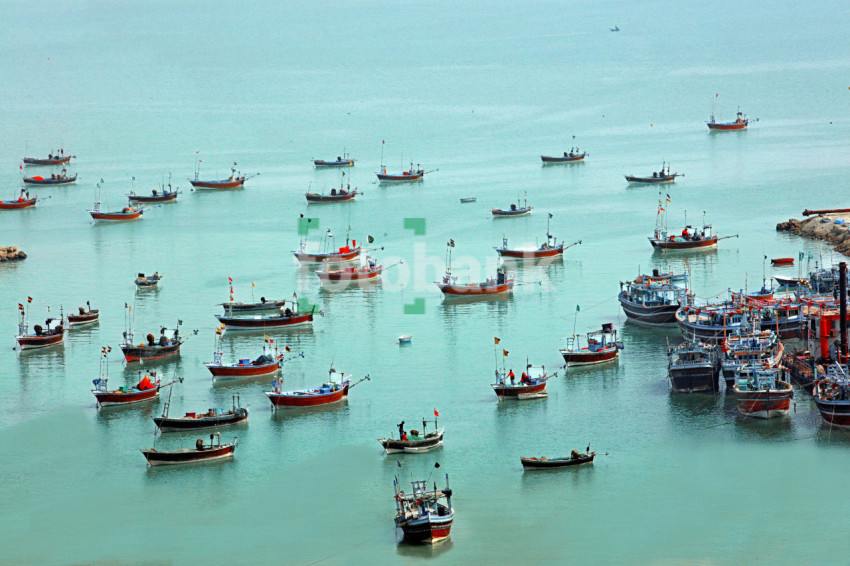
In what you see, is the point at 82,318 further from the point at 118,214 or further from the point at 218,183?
the point at 218,183

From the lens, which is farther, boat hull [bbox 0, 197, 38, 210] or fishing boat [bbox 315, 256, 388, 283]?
boat hull [bbox 0, 197, 38, 210]

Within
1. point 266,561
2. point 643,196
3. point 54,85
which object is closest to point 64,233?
point 643,196

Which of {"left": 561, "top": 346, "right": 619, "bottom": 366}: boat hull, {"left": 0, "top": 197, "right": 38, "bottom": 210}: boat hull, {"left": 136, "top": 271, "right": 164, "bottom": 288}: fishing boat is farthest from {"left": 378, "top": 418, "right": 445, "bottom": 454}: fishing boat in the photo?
{"left": 0, "top": 197, "right": 38, "bottom": 210}: boat hull

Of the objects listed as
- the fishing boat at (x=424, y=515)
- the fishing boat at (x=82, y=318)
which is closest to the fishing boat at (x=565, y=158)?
the fishing boat at (x=82, y=318)

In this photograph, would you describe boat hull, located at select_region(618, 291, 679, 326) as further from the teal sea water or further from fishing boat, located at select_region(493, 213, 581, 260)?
fishing boat, located at select_region(493, 213, 581, 260)

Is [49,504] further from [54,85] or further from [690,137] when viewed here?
[54,85]

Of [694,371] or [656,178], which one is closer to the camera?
[694,371]

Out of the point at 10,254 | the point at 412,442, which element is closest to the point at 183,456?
the point at 412,442
